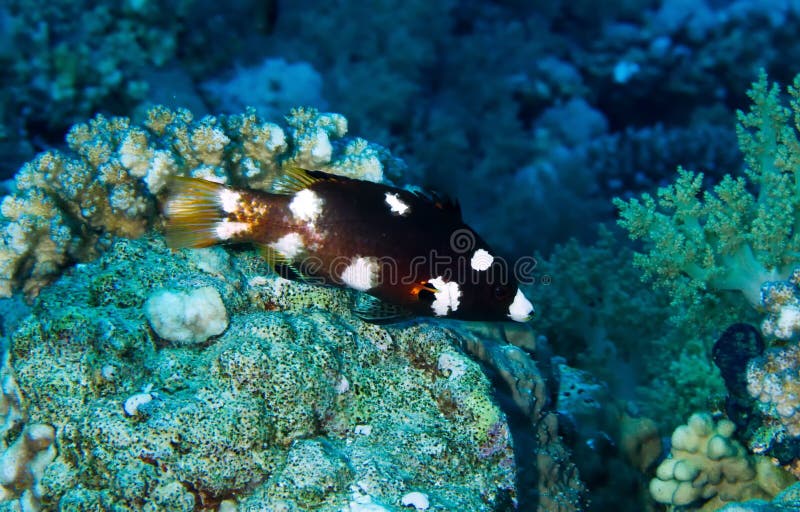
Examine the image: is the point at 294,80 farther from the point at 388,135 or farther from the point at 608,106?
the point at 608,106

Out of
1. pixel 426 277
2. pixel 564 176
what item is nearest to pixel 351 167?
pixel 426 277

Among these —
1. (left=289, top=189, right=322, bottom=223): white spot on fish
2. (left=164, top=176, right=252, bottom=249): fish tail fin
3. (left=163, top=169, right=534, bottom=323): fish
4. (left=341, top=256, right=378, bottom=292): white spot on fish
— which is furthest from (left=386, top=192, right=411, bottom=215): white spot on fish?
(left=164, top=176, right=252, bottom=249): fish tail fin

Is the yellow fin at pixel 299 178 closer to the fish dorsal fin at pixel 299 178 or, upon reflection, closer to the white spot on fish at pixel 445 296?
the fish dorsal fin at pixel 299 178

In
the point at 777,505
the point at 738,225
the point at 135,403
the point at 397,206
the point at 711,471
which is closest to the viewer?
the point at 135,403

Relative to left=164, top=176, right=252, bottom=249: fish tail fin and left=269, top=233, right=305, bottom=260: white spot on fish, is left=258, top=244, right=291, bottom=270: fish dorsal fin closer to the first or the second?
left=269, top=233, right=305, bottom=260: white spot on fish

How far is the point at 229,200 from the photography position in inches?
114

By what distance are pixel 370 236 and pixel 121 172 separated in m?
1.64

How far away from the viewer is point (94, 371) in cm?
271

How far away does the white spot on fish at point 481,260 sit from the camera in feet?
9.40

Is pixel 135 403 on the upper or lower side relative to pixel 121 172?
lower

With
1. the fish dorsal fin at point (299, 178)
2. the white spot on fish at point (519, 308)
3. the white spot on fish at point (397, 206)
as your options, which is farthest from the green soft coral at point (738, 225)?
the fish dorsal fin at point (299, 178)

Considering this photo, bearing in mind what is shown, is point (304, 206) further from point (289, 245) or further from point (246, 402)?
point (246, 402)

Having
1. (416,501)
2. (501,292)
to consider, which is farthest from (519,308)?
(416,501)

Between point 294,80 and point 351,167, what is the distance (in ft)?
14.2
